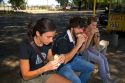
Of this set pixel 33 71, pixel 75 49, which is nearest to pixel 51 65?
pixel 33 71

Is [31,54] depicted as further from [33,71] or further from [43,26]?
[43,26]

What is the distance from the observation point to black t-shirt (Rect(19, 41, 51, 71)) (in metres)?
4.39

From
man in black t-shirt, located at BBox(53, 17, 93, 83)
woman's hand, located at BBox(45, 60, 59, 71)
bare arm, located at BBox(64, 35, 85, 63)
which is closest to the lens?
woman's hand, located at BBox(45, 60, 59, 71)

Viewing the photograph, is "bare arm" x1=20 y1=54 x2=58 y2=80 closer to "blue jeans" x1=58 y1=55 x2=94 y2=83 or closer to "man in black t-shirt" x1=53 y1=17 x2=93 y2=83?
"man in black t-shirt" x1=53 y1=17 x2=93 y2=83

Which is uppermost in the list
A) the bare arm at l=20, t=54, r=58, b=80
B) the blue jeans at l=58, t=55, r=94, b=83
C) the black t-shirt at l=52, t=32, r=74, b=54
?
the black t-shirt at l=52, t=32, r=74, b=54

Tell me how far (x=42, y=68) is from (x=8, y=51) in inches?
347

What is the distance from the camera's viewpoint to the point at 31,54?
4.46m

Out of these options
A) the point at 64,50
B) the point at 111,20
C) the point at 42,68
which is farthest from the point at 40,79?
the point at 111,20

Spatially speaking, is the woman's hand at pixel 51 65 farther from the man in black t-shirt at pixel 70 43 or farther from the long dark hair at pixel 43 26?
the man in black t-shirt at pixel 70 43

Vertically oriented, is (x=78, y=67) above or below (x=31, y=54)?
below

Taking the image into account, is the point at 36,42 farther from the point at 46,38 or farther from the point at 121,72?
the point at 121,72

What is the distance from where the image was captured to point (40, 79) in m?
4.57

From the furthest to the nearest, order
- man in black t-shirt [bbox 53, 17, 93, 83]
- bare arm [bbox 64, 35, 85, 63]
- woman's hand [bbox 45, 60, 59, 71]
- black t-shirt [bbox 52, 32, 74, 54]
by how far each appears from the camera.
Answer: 1. black t-shirt [bbox 52, 32, 74, 54]
2. man in black t-shirt [bbox 53, 17, 93, 83]
3. bare arm [bbox 64, 35, 85, 63]
4. woman's hand [bbox 45, 60, 59, 71]

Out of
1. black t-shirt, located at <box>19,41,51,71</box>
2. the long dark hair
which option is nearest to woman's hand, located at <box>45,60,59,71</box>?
black t-shirt, located at <box>19,41,51,71</box>
